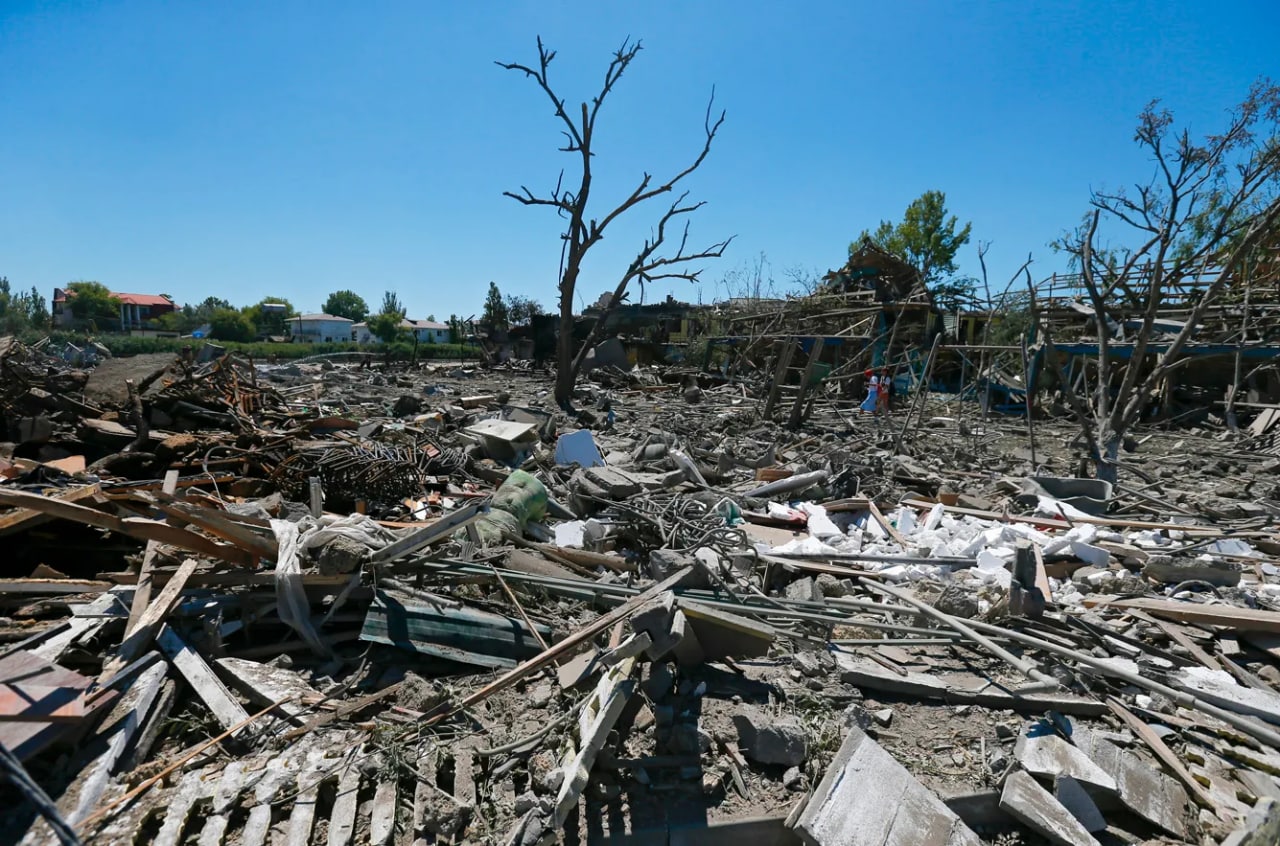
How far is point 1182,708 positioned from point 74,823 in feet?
16.7

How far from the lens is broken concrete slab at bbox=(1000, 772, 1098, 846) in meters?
2.62

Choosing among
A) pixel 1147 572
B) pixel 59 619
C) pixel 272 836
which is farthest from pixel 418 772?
pixel 1147 572

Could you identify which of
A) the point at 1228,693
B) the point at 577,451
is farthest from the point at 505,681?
the point at 577,451

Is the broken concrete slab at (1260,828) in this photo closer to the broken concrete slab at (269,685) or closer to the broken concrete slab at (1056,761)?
the broken concrete slab at (1056,761)

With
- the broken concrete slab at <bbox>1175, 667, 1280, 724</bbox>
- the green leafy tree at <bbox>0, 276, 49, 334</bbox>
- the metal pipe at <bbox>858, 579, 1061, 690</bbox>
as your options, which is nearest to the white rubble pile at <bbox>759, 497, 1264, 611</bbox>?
the broken concrete slab at <bbox>1175, 667, 1280, 724</bbox>

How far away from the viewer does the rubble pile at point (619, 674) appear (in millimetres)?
2662

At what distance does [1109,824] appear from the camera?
2.79 m

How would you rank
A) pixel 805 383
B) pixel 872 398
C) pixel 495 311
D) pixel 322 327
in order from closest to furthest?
pixel 805 383, pixel 872 398, pixel 495 311, pixel 322 327

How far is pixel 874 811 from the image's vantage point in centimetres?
264

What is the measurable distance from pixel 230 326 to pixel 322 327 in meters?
22.8

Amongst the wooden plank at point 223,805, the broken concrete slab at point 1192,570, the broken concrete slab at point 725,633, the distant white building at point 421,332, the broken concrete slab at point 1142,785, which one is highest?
the distant white building at point 421,332

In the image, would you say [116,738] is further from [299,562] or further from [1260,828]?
[1260,828]

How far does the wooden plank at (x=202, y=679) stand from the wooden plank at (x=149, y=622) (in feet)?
0.27

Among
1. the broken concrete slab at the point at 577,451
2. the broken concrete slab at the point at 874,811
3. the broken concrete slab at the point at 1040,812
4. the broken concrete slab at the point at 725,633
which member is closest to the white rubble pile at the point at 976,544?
the broken concrete slab at the point at 725,633
